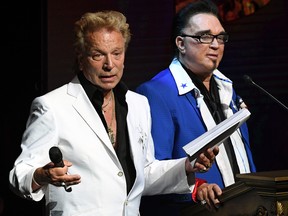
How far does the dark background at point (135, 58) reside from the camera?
16.8 feet

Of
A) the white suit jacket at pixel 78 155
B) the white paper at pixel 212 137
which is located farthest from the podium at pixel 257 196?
the white suit jacket at pixel 78 155

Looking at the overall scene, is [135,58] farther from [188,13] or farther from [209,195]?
[209,195]

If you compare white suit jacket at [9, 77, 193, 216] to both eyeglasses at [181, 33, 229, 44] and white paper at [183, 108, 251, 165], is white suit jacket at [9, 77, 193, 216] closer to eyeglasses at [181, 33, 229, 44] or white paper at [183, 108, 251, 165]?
white paper at [183, 108, 251, 165]

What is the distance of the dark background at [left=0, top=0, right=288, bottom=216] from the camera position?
16.8 ft

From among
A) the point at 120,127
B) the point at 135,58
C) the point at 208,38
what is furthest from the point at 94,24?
the point at 135,58

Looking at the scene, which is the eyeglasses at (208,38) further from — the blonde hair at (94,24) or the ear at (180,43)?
the blonde hair at (94,24)

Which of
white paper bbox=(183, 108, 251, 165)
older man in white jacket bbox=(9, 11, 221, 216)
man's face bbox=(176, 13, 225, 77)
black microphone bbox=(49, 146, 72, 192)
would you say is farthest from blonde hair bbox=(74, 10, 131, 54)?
man's face bbox=(176, 13, 225, 77)

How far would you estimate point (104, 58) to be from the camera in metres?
3.23

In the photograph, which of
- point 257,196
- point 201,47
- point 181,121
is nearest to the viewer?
point 257,196

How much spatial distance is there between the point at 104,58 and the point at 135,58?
6.84 ft

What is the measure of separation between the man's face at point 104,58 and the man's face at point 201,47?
80 cm

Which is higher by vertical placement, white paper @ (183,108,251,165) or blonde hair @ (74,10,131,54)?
blonde hair @ (74,10,131,54)

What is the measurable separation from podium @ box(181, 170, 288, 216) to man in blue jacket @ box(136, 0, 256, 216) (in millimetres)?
257

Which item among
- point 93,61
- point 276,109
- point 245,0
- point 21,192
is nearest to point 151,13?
point 245,0
